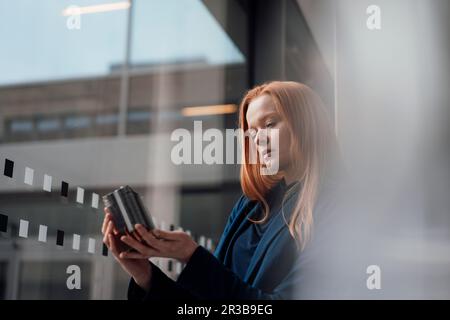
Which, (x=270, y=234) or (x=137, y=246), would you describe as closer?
(x=137, y=246)

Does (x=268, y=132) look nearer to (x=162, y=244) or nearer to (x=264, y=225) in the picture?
(x=264, y=225)

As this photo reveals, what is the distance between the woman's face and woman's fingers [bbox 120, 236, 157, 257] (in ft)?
0.88

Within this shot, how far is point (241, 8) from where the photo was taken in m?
1.62

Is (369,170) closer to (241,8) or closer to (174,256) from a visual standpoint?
(174,256)

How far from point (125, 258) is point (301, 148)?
0.31 meters

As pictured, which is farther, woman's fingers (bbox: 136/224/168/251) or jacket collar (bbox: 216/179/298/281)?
jacket collar (bbox: 216/179/298/281)

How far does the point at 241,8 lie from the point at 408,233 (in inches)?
30.9

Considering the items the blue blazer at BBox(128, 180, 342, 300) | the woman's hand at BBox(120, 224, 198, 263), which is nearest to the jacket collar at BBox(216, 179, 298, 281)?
the blue blazer at BBox(128, 180, 342, 300)

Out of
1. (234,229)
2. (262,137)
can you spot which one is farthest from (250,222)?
(262,137)

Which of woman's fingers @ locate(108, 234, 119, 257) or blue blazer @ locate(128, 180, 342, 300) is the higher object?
woman's fingers @ locate(108, 234, 119, 257)

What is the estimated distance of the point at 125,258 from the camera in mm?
810

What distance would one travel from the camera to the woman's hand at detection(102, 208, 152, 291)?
78 centimetres

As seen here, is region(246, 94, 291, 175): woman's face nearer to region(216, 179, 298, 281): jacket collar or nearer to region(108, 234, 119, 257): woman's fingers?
region(216, 179, 298, 281): jacket collar

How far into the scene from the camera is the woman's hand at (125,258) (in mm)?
784
